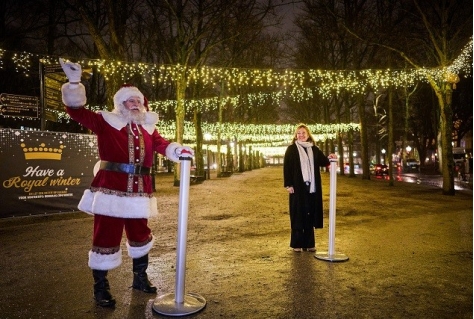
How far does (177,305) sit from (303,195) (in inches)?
110

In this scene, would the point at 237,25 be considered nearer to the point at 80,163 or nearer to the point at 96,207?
the point at 80,163

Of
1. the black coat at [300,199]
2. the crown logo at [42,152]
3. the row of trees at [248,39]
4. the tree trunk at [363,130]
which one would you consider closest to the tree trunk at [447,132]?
the row of trees at [248,39]

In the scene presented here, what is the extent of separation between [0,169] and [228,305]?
6.64 meters

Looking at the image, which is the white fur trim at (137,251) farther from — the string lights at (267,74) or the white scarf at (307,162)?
the string lights at (267,74)

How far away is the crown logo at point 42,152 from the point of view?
8.27m

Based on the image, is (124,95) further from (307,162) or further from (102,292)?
(307,162)

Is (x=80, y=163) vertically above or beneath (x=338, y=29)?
beneath

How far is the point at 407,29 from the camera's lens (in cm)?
1634

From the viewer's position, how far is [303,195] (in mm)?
5660

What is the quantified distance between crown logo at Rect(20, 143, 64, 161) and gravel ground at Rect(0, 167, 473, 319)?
1524 mm

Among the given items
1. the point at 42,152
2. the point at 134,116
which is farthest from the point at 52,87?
the point at 134,116

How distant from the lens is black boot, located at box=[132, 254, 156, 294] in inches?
156

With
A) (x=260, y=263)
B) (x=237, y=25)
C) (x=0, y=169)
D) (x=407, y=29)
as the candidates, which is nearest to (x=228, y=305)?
(x=260, y=263)

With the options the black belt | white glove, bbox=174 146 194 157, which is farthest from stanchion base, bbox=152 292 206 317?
white glove, bbox=174 146 194 157
